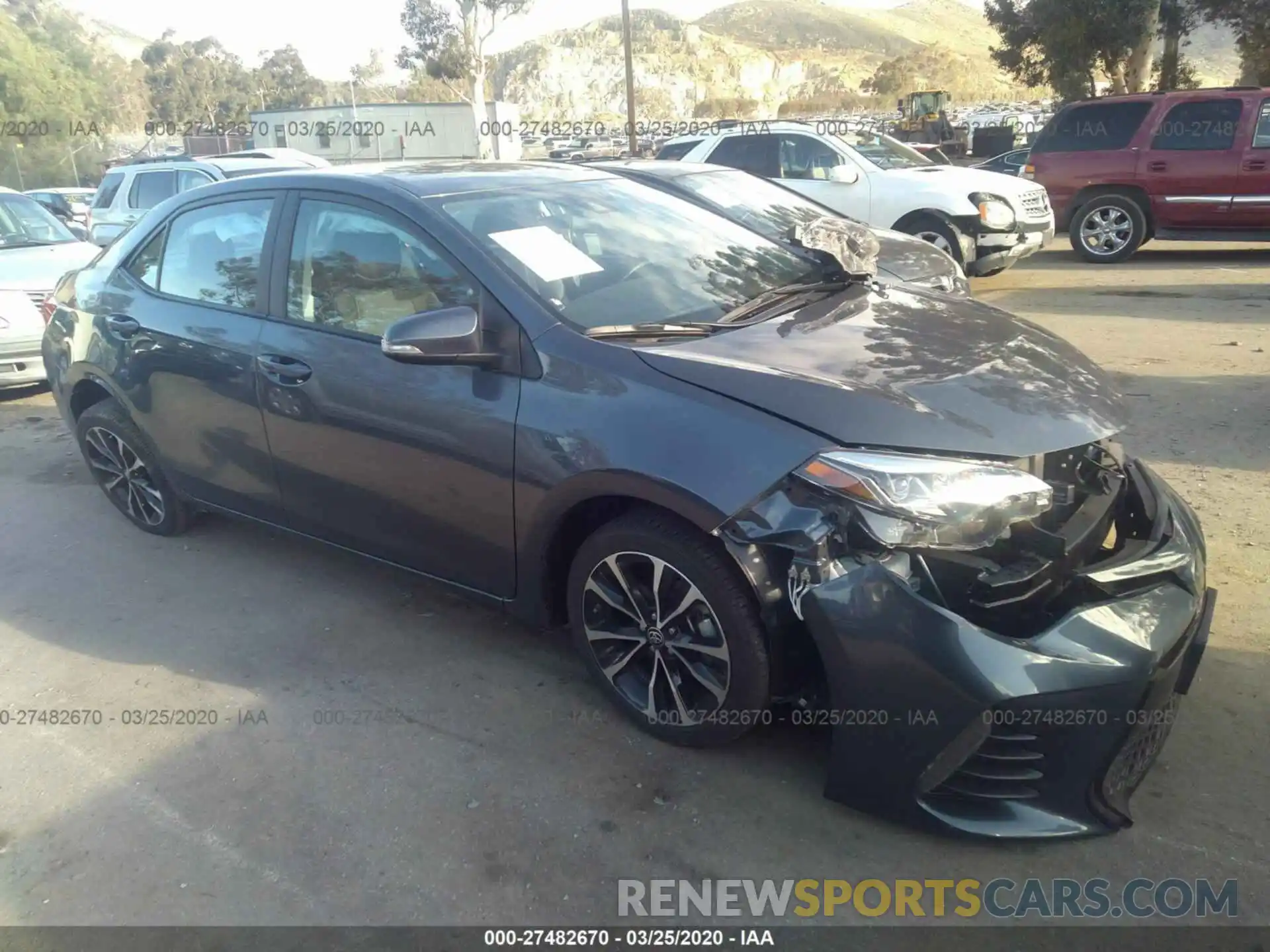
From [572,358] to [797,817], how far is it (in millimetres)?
1485

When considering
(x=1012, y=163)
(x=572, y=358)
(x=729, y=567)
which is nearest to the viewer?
(x=729, y=567)

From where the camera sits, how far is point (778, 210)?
21.3 ft

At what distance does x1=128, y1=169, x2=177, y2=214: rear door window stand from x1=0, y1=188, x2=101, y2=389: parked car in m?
2.14

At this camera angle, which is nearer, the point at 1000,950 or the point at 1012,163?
the point at 1000,950

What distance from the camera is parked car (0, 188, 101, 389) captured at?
7629 millimetres

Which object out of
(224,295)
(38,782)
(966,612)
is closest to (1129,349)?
(966,612)

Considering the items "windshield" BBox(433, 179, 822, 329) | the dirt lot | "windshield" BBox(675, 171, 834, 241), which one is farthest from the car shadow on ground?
"windshield" BBox(433, 179, 822, 329)

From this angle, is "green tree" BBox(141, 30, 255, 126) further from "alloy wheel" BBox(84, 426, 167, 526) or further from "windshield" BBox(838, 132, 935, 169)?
"alloy wheel" BBox(84, 426, 167, 526)

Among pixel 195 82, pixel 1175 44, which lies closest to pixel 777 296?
pixel 1175 44

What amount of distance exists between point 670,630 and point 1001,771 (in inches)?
38.2

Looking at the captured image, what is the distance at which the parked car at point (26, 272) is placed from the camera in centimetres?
763

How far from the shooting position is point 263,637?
12.7 feet

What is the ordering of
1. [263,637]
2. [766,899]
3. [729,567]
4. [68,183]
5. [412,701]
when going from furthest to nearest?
[68,183]
[263,637]
[412,701]
[729,567]
[766,899]

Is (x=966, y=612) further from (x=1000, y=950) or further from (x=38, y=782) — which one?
(x=38, y=782)
